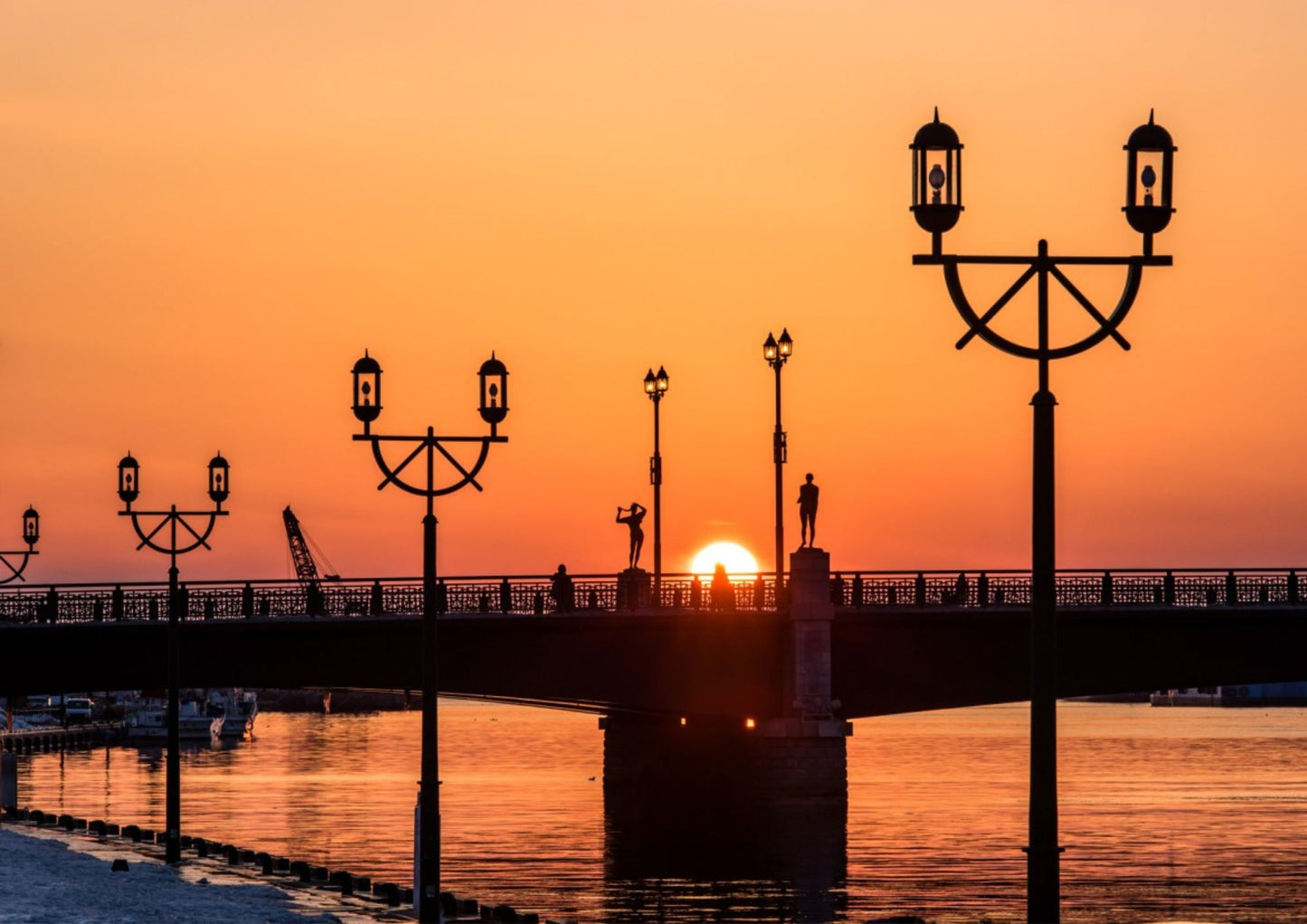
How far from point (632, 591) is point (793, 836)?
967cm

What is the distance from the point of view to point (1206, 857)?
67938 mm

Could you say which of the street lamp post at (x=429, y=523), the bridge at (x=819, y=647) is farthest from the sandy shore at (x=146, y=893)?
the bridge at (x=819, y=647)

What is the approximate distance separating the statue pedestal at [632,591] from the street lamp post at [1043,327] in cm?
5053

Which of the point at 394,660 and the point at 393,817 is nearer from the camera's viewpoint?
the point at 394,660

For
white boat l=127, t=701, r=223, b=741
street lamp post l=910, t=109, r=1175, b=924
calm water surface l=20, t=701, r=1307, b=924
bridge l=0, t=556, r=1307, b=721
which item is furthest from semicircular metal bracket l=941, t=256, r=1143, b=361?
white boat l=127, t=701, r=223, b=741

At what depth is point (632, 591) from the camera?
73.0m

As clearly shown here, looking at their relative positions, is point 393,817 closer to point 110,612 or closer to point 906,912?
point 110,612

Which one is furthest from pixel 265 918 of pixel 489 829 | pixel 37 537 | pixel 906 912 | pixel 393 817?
pixel 393 817

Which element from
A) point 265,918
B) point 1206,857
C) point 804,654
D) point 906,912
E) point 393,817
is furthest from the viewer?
point 393,817

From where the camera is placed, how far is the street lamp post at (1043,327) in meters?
20.9

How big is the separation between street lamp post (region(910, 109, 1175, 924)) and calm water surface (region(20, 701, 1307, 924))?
2819 cm

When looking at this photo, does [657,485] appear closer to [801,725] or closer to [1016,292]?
[801,725]

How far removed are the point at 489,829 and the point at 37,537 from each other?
2030 centimetres

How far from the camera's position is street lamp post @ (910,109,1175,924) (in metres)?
20.9
